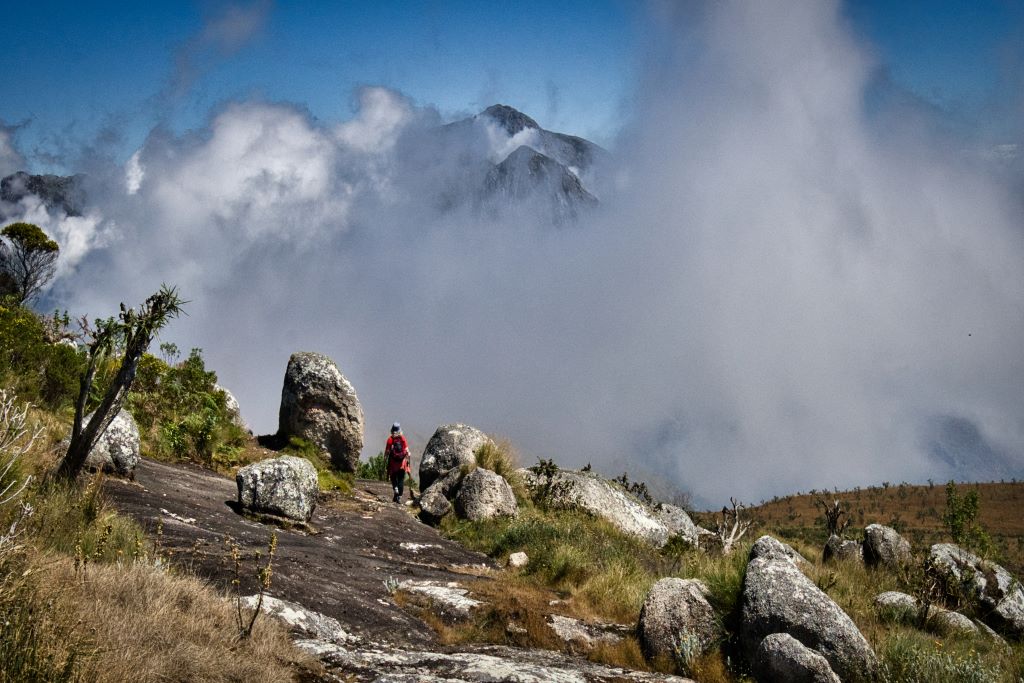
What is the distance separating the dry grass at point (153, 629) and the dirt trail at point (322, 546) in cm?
90

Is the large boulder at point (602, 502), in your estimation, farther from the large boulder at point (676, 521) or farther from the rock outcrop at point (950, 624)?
the rock outcrop at point (950, 624)

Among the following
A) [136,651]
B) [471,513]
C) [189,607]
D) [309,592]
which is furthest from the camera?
[471,513]

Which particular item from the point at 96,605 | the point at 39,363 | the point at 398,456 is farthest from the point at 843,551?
the point at 39,363

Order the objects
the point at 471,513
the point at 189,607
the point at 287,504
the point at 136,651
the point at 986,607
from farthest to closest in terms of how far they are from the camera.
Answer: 1. the point at 471,513
2. the point at 986,607
3. the point at 287,504
4. the point at 189,607
5. the point at 136,651

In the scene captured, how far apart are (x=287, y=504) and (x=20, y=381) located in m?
5.89

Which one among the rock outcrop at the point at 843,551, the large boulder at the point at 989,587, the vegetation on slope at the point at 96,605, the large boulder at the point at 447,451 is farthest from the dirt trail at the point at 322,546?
the rock outcrop at the point at 843,551

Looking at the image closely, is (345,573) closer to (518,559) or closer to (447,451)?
(518,559)

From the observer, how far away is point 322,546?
1068cm

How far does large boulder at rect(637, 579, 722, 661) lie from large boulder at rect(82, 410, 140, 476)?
8.34 metres

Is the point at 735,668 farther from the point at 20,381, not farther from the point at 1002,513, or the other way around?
the point at 1002,513

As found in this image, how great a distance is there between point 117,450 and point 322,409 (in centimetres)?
836

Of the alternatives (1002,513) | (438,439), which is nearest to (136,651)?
(438,439)

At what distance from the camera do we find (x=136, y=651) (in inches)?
156

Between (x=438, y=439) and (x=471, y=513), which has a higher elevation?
(x=438, y=439)
